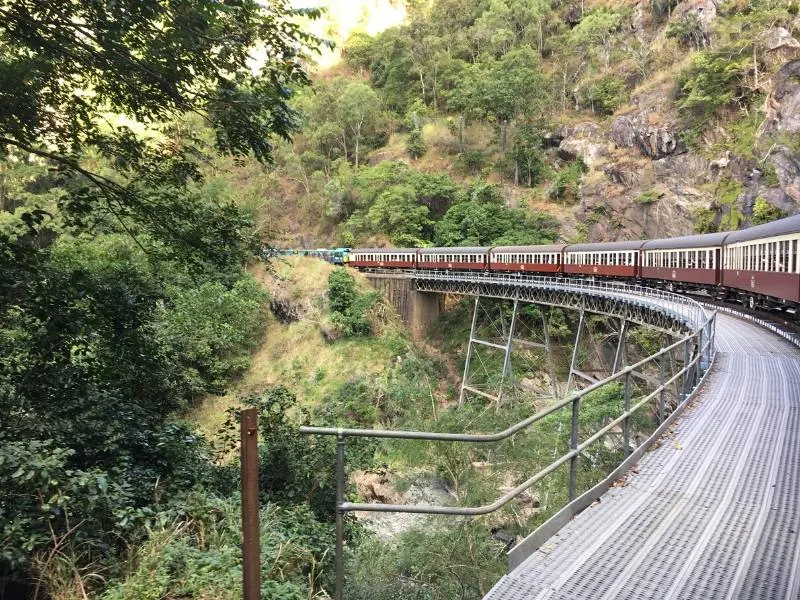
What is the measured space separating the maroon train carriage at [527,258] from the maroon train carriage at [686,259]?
5.24 m

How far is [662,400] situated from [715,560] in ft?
10.7

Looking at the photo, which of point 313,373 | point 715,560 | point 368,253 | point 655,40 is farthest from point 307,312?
point 655,40

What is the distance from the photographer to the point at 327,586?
4.83 meters

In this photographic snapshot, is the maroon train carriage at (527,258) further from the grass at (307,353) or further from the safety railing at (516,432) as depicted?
the safety railing at (516,432)

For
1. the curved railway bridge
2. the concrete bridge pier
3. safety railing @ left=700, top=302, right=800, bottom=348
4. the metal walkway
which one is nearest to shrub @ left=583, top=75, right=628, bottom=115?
the concrete bridge pier

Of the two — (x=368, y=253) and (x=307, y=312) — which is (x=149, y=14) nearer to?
(x=307, y=312)

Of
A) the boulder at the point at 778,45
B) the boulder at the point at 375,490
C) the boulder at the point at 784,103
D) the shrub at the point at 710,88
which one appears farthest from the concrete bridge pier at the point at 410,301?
the boulder at the point at 778,45

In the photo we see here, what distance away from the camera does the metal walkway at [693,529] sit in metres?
3.13

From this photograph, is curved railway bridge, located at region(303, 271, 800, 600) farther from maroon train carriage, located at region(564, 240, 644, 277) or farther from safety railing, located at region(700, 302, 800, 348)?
maroon train carriage, located at region(564, 240, 644, 277)

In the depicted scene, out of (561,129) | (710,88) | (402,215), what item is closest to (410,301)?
(402,215)

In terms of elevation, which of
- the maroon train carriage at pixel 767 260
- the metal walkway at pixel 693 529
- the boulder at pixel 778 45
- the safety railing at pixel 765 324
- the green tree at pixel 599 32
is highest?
the green tree at pixel 599 32

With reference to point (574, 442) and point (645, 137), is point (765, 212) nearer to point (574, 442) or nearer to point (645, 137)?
point (645, 137)

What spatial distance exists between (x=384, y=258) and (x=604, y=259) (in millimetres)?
16247

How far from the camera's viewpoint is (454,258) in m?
33.2
